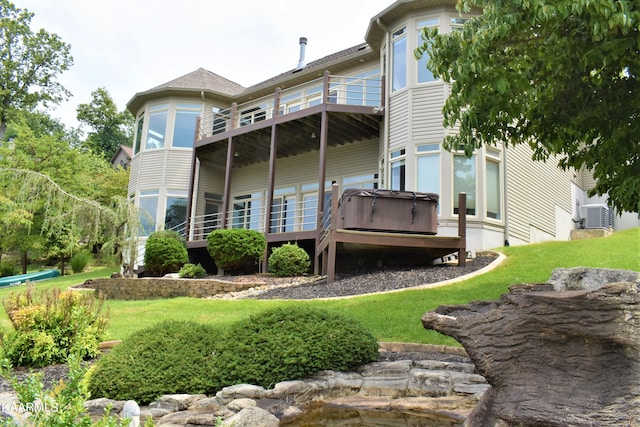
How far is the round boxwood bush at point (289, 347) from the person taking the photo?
457cm

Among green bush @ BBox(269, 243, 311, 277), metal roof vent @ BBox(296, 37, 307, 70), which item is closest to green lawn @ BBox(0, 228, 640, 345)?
green bush @ BBox(269, 243, 311, 277)

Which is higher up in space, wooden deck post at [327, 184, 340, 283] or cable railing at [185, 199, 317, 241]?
cable railing at [185, 199, 317, 241]

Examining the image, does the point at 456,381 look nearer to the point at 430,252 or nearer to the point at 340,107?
the point at 430,252

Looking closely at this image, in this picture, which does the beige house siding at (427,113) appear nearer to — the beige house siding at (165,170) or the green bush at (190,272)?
the green bush at (190,272)

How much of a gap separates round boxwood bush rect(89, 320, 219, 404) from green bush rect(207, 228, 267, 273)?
9802mm

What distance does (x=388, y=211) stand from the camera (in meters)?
11.4

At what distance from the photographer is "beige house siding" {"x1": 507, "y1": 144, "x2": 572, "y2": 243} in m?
15.1

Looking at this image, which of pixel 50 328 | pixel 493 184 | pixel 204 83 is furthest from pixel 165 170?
pixel 50 328

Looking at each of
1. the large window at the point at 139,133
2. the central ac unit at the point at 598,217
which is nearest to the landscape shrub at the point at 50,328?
the large window at the point at 139,133

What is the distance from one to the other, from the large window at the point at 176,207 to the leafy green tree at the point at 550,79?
15.5 meters

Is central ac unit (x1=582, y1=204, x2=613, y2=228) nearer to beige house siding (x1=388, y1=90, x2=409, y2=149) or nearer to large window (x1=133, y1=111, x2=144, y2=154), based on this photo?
beige house siding (x1=388, y1=90, x2=409, y2=149)

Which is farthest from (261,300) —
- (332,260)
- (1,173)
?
(1,173)

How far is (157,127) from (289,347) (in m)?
19.1

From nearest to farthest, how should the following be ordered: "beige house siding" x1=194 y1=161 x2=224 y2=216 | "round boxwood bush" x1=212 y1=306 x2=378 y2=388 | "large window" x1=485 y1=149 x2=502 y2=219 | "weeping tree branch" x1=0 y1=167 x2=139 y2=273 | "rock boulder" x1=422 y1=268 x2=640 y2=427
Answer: "rock boulder" x1=422 y1=268 x2=640 y2=427
"round boxwood bush" x1=212 y1=306 x2=378 y2=388
"large window" x1=485 y1=149 x2=502 y2=219
"weeping tree branch" x1=0 y1=167 x2=139 y2=273
"beige house siding" x1=194 y1=161 x2=224 y2=216
